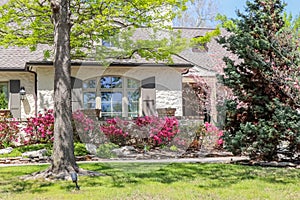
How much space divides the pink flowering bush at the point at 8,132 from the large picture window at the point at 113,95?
2985 mm

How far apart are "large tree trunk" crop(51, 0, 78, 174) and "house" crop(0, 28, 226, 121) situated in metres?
6.26

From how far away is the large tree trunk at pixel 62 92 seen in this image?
24.5 feet

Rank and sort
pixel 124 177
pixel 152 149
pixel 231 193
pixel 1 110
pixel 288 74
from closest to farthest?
pixel 231 193 → pixel 124 177 → pixel 288 74 → pixel 152 149 → pixel 1 110

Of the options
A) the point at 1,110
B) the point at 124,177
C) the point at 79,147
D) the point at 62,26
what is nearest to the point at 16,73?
the point at 1,110

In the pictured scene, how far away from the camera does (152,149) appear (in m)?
12.1

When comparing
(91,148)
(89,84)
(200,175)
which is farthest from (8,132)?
(200,175)

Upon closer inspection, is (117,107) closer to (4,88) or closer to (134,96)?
(134,96)

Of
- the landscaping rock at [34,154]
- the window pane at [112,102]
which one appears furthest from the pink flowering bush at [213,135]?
the landscaping rock at [34,154]

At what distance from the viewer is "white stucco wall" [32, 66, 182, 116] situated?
13.9 meters

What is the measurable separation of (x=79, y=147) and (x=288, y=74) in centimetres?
620

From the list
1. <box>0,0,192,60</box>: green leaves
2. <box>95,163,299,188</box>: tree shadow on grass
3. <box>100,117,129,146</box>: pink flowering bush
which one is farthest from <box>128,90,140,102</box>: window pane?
<box>95,163,299,188</box>: tree shadow on grass

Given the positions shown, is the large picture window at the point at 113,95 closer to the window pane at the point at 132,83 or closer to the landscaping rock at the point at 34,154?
the window pane at the point at 132,83

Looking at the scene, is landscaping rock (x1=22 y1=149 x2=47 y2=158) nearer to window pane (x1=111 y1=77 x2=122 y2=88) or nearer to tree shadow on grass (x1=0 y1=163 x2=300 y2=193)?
tree shadow on grass (x1=0 y1=163 x2=300 y2=193)

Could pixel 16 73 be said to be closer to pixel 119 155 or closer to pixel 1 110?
pixel 1 110
